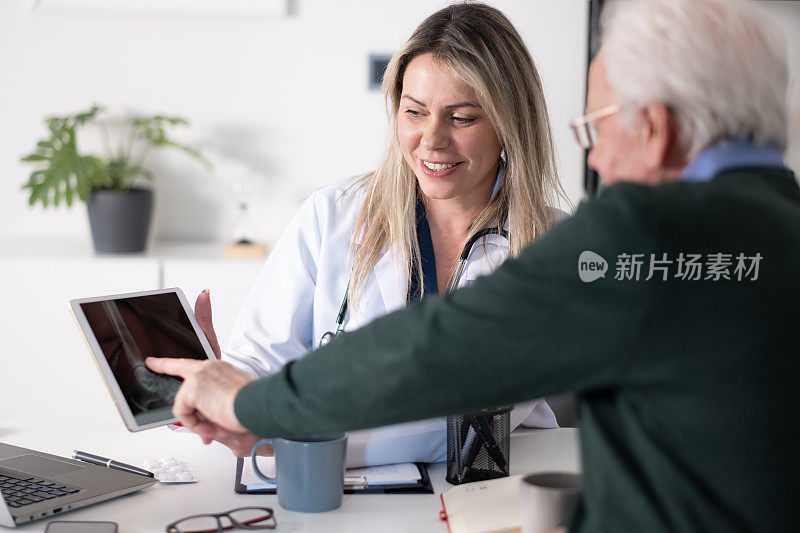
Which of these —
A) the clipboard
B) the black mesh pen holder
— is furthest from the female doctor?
the clipboard

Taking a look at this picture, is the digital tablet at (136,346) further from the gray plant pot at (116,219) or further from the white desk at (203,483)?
A: the gray plant pot at (116,219)

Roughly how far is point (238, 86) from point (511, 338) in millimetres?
2832

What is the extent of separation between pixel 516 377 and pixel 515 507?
49 cm

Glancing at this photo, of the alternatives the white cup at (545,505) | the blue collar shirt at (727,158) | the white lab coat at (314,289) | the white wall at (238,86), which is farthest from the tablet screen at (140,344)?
the white wall at (238,86)

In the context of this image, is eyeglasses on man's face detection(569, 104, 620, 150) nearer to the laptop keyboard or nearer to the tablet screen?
the tablet screen

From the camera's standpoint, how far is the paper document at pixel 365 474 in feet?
4.63

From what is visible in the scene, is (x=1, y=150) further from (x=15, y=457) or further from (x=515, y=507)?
(x=515, y=507)

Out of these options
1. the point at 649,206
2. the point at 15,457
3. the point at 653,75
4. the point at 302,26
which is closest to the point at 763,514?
the point at 649,206

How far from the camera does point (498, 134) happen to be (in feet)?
6.26

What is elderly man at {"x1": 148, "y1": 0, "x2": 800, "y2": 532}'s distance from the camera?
81 cm

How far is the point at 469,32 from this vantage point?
1882 millimetres

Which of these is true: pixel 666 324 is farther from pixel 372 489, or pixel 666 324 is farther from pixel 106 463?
pixel 106 463

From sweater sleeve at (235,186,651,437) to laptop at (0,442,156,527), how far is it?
57 cm

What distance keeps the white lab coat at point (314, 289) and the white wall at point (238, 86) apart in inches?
57.5
